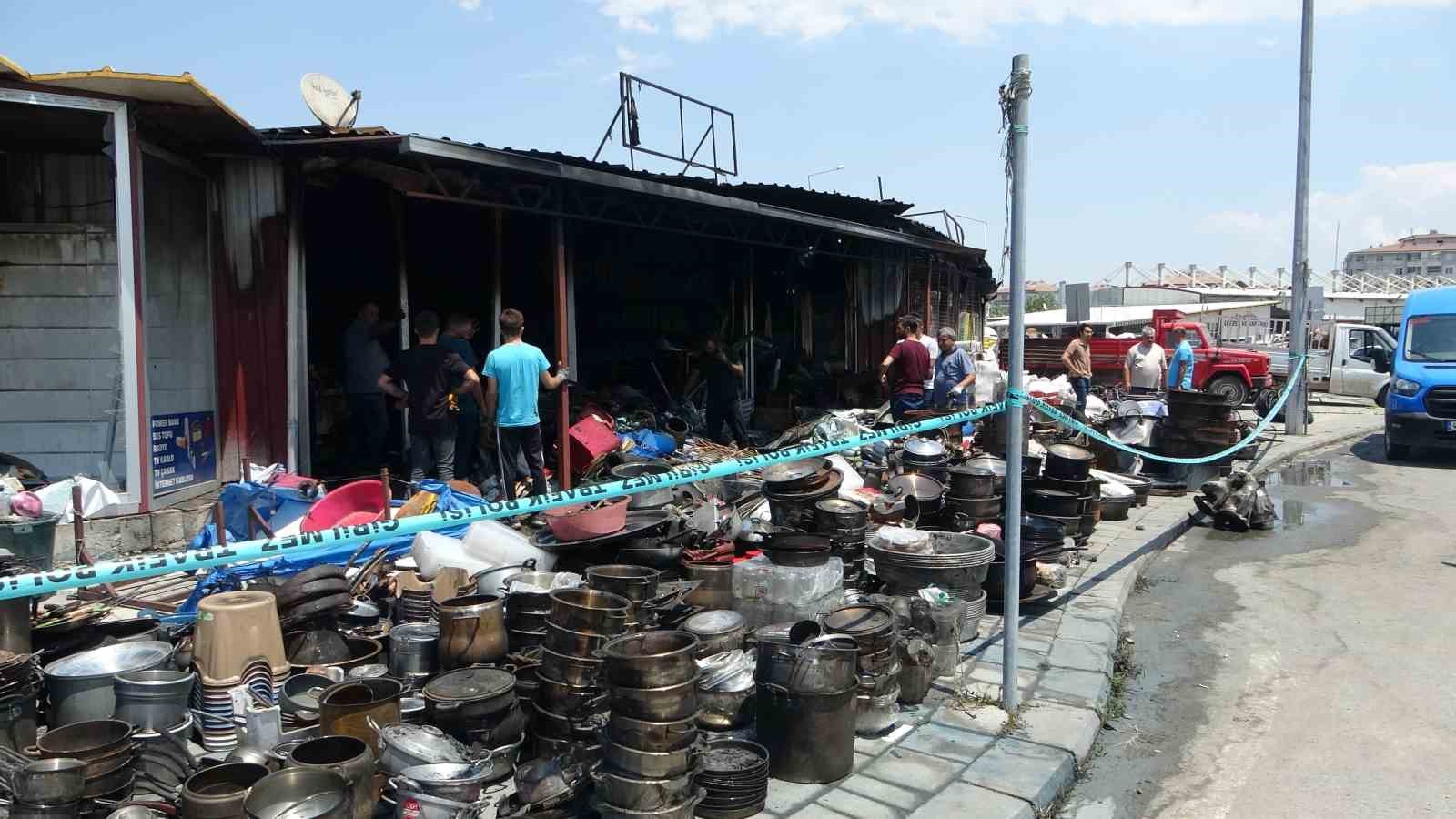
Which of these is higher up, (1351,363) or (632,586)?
(1351,363)

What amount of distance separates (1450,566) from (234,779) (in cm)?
927

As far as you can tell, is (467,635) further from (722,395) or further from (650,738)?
(722,395)

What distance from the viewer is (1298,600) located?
714cm

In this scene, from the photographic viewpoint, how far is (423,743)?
145 inches

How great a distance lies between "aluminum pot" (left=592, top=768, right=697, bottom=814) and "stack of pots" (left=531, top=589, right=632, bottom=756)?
1.10 feet

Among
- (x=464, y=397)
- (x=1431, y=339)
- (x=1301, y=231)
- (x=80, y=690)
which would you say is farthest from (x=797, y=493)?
(x=1301, y=231)

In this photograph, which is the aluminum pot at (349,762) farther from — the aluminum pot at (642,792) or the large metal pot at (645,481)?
the large metal pot at (645,481)

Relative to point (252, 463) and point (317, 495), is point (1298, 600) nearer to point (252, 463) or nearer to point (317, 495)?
point (317, 495)

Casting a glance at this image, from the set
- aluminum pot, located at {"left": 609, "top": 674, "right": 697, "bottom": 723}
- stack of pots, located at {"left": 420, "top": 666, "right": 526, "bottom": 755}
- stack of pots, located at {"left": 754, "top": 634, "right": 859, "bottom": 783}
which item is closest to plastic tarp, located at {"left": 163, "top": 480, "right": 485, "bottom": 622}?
stack of pots, located at {"left": 420, "top": 666, "right": 526, "bottom": 755}

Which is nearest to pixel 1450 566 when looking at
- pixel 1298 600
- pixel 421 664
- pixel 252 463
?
pixel 1298 600

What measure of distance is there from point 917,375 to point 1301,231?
11381 mm

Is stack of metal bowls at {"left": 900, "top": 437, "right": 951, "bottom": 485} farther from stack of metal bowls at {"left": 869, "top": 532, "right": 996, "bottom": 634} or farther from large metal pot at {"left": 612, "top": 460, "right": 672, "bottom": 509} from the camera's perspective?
stack of metal bowls at {"left": 869, "top": 532, "right": 996, "bottom": 634}

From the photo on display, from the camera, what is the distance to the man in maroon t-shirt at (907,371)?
1062 centimetres

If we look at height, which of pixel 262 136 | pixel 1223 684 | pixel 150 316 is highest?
pixel 262 136
